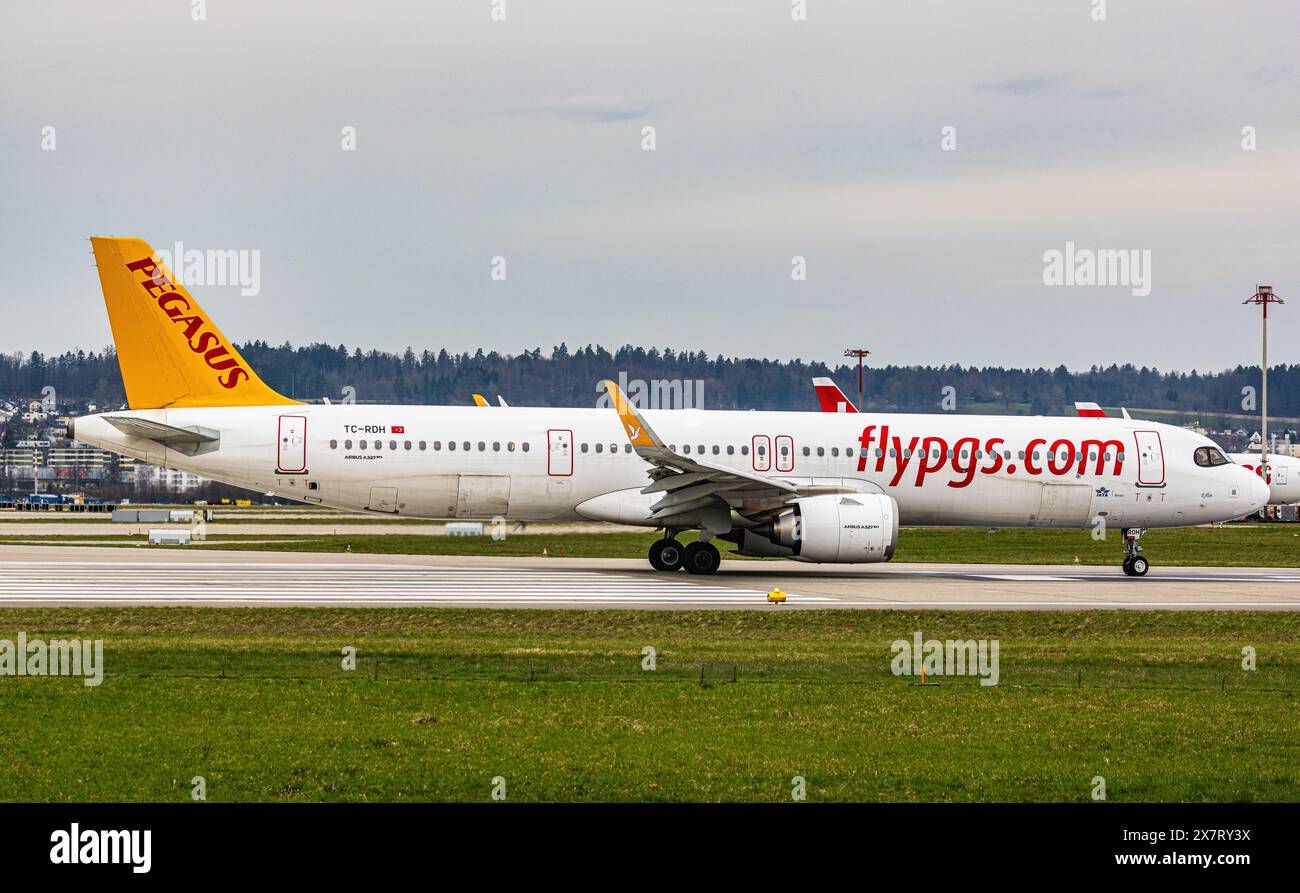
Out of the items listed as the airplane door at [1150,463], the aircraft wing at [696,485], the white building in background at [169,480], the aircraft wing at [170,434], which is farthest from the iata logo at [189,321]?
the white building in background at [169,480]

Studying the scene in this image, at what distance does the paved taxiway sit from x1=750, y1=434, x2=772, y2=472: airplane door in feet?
8.10

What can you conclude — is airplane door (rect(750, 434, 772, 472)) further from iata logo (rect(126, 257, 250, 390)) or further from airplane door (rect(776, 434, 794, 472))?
iata logo (rect(126, 257, 250, 390))

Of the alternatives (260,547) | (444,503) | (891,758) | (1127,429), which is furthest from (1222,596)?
(260,547)

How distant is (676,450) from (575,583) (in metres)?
4.99

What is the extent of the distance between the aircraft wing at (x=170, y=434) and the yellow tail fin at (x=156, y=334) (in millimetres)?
1022

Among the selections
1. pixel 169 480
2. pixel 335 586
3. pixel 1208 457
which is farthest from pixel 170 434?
pixel 169 480

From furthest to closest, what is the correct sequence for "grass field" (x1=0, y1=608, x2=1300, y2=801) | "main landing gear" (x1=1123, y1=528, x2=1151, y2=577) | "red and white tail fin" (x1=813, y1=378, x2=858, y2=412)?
"red and white tail fin" (x1=813, y1=378, x2=858, y2=412) < "main landing gear" (x1=1123, y1=528, x2=1151, y2=577) < "grass field" (x1=0, y1=608, x2=1300, y2=801)

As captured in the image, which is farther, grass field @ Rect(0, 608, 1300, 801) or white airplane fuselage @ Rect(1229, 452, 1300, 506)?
white airplane fuselage @ Rect(1229, 452, 1300, 506)

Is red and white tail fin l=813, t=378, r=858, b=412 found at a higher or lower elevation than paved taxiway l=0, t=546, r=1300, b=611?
higher

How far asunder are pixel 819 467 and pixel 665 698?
18047 millimetres

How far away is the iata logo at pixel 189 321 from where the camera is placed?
3042 cm

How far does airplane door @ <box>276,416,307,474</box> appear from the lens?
30.3m

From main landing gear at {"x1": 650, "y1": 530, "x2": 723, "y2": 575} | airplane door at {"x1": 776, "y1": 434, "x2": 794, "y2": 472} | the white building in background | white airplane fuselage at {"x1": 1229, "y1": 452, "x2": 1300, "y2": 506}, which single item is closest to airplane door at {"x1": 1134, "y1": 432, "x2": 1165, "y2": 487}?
white airplane fuselage at {"x1": 1229, "y1": 452, "x2": 1300, "y2": 506}

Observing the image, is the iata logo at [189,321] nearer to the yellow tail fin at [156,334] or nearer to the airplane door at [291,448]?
the yellow tail fin at [156,334]
